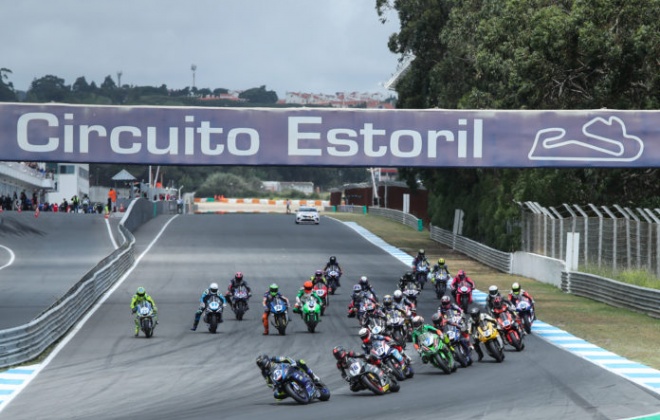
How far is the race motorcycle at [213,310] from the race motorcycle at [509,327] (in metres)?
7.03

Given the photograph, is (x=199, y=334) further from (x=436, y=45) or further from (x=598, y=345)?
(x=436, y=45)

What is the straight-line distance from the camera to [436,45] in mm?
64375

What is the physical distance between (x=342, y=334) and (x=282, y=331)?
4.80 ft

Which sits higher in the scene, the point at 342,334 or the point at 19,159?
the point at 19,159

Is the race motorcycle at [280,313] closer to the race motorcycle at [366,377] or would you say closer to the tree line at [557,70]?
the race motorcycle at [366,377]

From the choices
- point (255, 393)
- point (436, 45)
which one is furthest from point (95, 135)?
point (436, 45)

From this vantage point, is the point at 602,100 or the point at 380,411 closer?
the point at 380,411

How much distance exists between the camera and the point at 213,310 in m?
28.1

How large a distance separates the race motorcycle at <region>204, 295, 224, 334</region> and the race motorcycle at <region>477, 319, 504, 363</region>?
24.8 feet

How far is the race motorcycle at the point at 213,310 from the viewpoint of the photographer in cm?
2812

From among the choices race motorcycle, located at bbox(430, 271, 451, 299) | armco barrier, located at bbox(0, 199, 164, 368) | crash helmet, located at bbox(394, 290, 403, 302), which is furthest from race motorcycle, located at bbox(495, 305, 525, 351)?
race motorcycle, located at bbox(430, 271, 451, 299)

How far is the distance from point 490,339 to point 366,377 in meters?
4.77

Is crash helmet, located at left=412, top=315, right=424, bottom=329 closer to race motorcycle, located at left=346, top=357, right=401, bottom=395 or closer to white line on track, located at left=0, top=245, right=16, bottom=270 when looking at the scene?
race motorcycle, located at left=346, top=357, right=401, bottom=395

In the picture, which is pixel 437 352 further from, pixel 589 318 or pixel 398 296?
pixel 589 318
